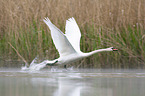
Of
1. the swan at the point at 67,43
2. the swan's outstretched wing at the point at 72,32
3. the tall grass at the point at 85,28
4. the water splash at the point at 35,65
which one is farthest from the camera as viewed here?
the tall grass at the point at 85,28

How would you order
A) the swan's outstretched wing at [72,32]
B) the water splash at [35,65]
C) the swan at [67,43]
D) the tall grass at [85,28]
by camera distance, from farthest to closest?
the tall grass at [85,28]
the swan's outstretched wing at [72,32]
the water splash at [35,65]
the swan at [67,43]

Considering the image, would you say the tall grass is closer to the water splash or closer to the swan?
the water splash

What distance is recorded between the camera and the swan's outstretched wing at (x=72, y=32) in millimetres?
9500

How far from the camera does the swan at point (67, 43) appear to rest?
8018 mm

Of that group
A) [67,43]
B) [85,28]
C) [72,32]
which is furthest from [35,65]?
[85,28]

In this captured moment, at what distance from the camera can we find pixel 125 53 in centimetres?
985

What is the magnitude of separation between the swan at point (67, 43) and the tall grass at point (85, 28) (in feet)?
1.97

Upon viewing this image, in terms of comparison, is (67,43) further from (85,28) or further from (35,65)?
(85,28)

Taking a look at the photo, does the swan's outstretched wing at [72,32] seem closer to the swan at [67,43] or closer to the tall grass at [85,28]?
the swan at [67,43]

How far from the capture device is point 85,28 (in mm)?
10492

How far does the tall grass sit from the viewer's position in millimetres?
9758

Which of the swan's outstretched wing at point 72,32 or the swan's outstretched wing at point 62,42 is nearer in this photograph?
the swan's outstretched wing at point 62,42

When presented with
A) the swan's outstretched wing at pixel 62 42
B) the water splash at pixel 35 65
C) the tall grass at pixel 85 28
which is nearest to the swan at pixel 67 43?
the swan's outstretched wing at pixel 62 42

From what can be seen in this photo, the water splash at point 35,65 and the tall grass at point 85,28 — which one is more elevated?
the tall grass at point 85,28
